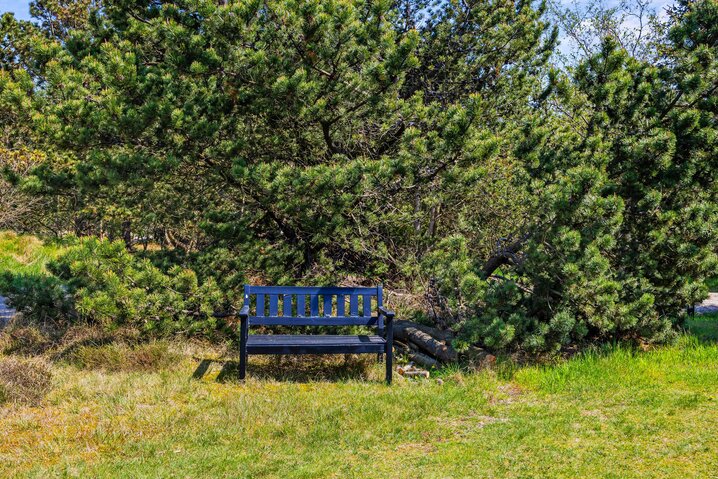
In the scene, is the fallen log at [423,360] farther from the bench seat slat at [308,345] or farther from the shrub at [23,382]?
the shrub at [23,382]

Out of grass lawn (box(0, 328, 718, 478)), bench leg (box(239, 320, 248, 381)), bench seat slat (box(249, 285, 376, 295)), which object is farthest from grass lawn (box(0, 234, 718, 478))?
bench seat slat (box(249, 285, 376, 295))

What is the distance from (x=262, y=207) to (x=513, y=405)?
368 centimetres

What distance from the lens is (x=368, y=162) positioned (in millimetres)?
5922

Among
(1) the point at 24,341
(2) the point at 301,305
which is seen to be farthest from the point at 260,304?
(1) the point at 24,341

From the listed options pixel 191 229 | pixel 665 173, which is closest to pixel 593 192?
pixel 665 173

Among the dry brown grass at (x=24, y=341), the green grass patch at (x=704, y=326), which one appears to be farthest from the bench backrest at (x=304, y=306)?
the green grass patch at (x=704, y=326)

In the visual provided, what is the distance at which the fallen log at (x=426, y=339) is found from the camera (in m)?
6.18

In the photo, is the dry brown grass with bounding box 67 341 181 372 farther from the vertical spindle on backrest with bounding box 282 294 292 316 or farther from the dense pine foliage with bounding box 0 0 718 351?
the vertical spindle on backrest with bounding box 282 294 292 316

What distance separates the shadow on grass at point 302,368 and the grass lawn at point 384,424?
80mm

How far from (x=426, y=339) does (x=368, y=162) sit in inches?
87.8

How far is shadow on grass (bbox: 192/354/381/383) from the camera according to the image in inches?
223

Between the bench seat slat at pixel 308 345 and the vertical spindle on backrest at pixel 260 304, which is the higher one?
the vertical spindle on backrest at pixel 260 304

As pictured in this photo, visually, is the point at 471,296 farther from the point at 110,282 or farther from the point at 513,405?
the point at 110,282

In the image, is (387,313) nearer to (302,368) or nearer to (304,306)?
(304,306)
